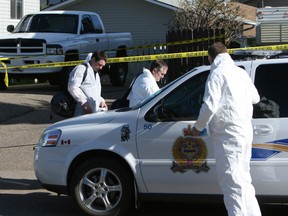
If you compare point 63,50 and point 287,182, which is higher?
point 63,50

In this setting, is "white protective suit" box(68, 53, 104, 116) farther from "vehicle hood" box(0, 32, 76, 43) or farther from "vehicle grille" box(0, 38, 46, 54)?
"vehicle hood" box(0, 32, 76, 43)

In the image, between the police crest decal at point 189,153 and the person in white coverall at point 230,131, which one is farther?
the police crest decal at point 189,153

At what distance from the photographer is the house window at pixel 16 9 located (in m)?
28.7

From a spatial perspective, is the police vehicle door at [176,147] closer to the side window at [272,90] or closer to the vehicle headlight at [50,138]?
the side window at [272,90]

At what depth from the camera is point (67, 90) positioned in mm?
8906

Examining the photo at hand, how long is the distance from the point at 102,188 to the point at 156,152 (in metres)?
0.77

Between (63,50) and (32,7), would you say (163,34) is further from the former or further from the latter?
(63,50)

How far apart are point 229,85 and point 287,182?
1280 mm

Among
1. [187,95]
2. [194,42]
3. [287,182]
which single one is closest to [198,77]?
[187,95]

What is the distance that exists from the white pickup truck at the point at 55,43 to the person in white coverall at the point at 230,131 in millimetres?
11026

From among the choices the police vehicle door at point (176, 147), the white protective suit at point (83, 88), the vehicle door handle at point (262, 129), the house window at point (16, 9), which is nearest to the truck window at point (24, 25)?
the house window at point (16, 9)

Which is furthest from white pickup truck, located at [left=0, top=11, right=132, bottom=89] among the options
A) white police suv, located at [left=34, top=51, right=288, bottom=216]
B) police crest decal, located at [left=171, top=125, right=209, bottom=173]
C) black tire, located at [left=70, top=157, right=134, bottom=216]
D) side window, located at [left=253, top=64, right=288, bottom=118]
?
side window, located at [left=253, top=64, right=288, bottom=118]

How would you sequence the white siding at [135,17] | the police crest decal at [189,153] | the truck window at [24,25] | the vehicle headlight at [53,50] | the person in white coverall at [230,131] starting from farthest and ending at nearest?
the white siding at [135,17], the truck window at [24,25], the vehicle headlight at [53,50], the police crest decal at [189,153], the person in white coverall at [230,131]

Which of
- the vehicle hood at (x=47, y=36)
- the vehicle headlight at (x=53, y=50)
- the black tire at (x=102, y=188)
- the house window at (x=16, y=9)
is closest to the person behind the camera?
the black tire at (x=102, y=188)
